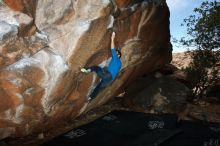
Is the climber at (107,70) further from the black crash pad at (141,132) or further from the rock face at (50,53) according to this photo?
the black crash pad at (141,132)

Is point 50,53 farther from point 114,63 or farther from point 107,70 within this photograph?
point 114,63

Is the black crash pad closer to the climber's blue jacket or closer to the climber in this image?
the climber

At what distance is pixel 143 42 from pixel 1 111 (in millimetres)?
4601

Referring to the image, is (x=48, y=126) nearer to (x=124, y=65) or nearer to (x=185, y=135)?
(x=124, y=65)

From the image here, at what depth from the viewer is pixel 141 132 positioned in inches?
258

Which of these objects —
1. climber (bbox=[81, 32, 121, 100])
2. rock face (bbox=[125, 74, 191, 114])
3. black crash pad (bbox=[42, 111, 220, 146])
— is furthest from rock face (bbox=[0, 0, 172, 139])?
rock face (bbox=[125, 74, 191, 114])

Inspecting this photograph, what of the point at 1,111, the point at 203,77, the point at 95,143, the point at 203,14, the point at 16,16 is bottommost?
the point at 95,143

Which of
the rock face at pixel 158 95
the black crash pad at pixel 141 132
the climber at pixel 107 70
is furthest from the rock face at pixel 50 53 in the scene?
the rock face at pixel 158 95

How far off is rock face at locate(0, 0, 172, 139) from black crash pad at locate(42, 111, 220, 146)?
0.74 metres

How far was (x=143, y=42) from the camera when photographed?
325 inches

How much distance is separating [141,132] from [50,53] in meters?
2.90

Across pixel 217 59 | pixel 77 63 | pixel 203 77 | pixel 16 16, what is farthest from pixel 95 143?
pixel 217 59

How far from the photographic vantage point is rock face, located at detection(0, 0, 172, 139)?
5.22 metres

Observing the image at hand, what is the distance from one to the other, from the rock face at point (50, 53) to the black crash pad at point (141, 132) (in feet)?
2.42
